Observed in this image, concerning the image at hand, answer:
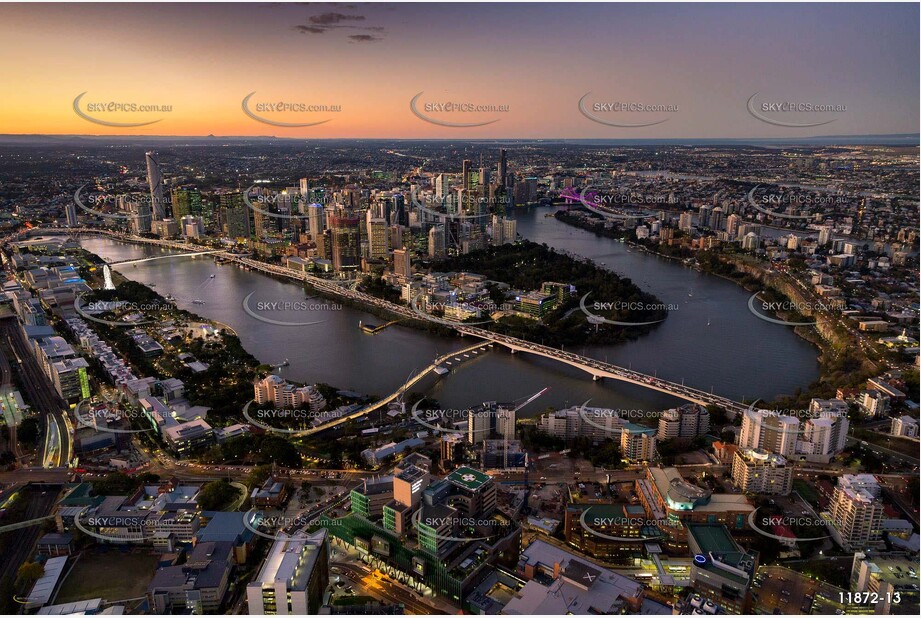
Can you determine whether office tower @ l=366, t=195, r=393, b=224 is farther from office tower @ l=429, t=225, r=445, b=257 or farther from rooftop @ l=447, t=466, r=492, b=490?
rooftop @ l=447, t=466, r=492, b=490

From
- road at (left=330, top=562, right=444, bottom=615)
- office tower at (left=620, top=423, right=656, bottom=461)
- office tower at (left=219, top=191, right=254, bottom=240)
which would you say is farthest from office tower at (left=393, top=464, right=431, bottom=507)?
office tower at (left=219, top=191, right=254, bottom=240)

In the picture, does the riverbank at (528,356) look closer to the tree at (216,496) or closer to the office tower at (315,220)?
the tree at (216,496)

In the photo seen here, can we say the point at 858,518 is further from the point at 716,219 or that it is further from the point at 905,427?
the point at 716,219

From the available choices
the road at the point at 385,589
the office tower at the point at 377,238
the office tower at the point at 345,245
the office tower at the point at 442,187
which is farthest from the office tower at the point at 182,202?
the road at the point at 385,589

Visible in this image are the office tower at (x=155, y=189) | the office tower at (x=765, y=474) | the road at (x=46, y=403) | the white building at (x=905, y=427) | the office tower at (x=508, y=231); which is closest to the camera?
the office tower at (x=765, y=474)

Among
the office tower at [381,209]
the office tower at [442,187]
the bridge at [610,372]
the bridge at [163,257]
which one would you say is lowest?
the bridge at [163,257]

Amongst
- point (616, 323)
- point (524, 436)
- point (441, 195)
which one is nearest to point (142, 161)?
point (441, 195)

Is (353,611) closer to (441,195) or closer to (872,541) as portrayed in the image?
(872,541)
